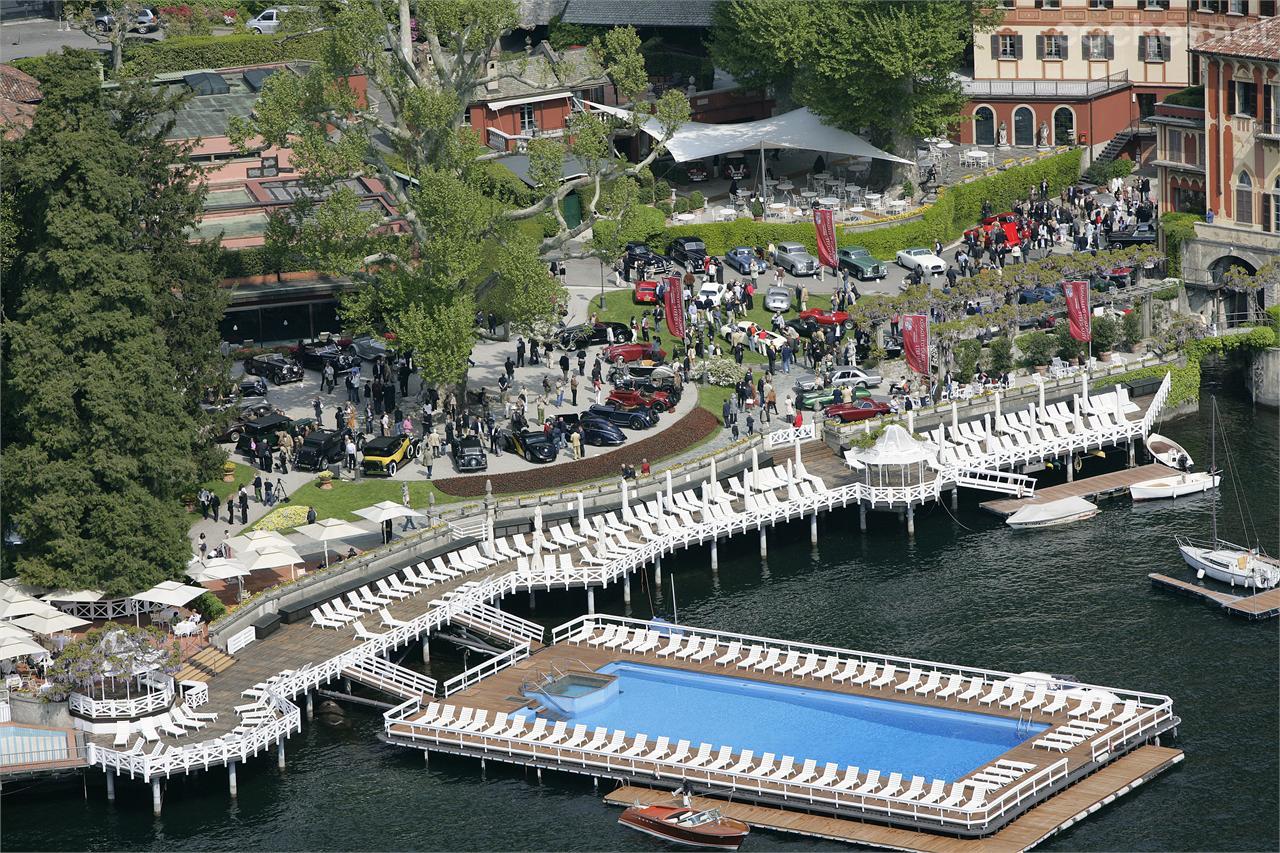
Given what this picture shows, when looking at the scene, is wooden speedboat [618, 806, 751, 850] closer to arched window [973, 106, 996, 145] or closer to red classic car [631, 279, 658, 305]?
red classic car [631, 279, 658, 305]

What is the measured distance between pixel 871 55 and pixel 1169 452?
1497 inches

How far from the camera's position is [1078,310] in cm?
13250

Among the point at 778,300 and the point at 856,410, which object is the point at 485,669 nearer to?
the point at 856,410

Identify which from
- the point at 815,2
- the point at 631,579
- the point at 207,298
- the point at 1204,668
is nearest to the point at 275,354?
the point at 207,298

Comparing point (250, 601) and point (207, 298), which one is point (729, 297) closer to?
point (207, 298)

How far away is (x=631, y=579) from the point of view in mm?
115688

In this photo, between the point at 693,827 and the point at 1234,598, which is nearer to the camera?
the point at 693,827

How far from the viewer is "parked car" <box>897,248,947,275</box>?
147750 mm

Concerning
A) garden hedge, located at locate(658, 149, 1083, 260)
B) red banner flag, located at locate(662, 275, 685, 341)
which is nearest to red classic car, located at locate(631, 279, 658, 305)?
red banner flag, located at locate(662, 275, 685, 341)

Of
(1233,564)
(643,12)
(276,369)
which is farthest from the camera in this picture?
(643,12)

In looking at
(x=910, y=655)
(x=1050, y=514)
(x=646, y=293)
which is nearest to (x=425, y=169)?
(x=646, y=293)

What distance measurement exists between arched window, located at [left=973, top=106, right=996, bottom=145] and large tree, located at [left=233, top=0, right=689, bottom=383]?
143ft

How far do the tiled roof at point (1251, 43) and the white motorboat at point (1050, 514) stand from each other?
105 ft

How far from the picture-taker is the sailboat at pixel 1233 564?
11025cm
